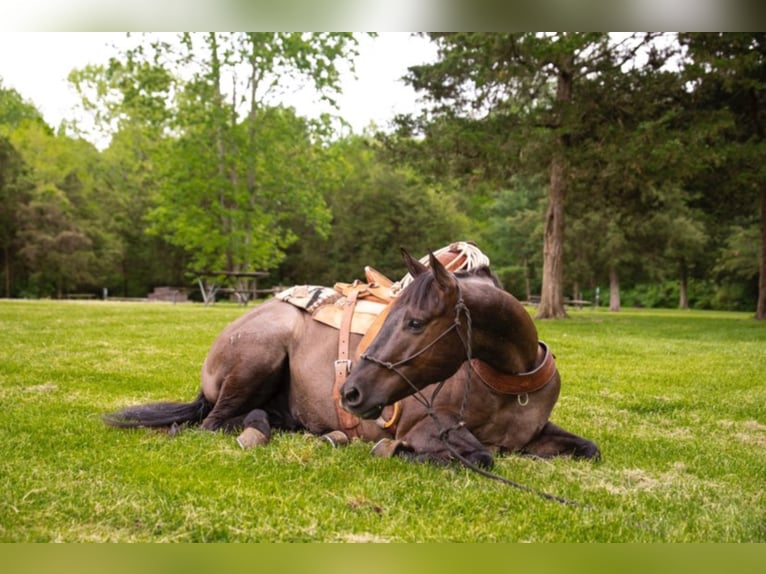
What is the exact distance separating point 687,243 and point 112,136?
89.5ft

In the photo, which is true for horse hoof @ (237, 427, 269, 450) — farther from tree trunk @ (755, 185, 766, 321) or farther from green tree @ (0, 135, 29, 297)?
green tree @ (0, 135, 29, 297)

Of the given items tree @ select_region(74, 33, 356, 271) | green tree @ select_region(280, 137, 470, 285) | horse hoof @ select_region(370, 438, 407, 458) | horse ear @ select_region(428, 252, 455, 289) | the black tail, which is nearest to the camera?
horse ear @ select_region(428, 252, 455, 289)

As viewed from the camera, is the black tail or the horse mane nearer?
the horse mane

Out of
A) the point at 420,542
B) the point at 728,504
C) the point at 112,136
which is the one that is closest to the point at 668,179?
the point at 728,504

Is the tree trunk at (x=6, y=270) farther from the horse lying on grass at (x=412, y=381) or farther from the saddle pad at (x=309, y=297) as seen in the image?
the saddle pad at (x=309, y=297)

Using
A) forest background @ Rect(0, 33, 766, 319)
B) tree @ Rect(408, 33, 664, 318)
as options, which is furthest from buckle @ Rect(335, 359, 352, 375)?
tree @ Rect(408, 33, 664, 318)

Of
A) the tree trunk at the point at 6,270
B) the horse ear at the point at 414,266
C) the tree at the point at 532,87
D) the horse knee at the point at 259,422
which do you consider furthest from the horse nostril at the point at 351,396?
the tree trunk at the point at 6,270

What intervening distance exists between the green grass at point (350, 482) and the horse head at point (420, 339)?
0.41 meters

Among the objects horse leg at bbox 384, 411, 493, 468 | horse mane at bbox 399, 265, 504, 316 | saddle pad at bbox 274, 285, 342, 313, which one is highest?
horse mane at bbox 399, 265, 504, 316

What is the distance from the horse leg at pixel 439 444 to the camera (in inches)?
121

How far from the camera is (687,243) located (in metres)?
29.4

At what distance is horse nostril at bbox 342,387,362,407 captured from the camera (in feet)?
9.16

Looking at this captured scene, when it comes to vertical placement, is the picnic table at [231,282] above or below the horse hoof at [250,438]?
below

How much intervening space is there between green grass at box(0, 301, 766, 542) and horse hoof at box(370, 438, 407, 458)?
70 millimetres
